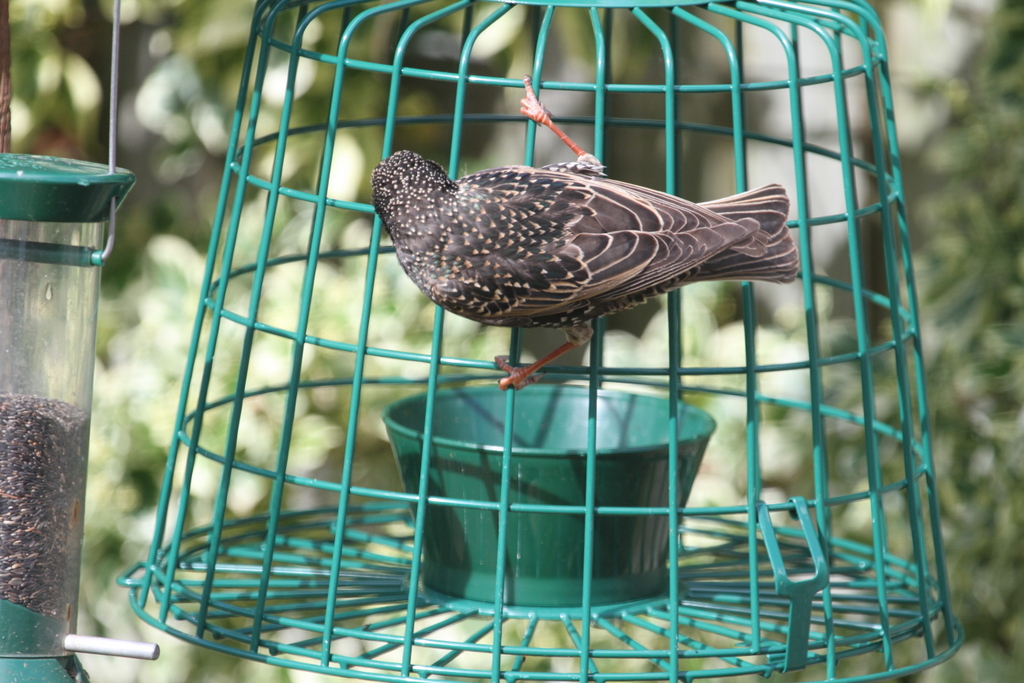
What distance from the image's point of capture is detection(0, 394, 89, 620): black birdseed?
1.78m

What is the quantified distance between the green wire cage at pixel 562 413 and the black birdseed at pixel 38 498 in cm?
16

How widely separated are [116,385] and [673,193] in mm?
2369

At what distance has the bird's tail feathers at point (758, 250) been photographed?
1.91 metres

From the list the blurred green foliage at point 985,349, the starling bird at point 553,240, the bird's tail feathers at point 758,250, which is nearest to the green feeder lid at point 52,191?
the starling bird at point 553,240

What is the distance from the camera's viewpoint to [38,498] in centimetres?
182

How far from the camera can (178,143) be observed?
3961 millimetres

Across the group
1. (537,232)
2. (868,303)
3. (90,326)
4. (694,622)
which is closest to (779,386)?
(868,303)

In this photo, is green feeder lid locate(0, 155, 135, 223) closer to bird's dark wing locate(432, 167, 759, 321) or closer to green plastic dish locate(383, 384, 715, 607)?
bird's dark wing locate(432, 167, 759, 321)

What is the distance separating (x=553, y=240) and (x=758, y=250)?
1.14 ft

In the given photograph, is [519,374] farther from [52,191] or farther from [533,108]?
[52,191]

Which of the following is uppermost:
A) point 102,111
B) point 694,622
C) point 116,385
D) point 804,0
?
point 102,111

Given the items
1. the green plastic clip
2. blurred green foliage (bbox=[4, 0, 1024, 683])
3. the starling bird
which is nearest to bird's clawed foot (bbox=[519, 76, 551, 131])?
the starling bird

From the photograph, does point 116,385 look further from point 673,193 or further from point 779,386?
point 673,193

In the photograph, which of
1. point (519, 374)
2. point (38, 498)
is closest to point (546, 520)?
point (519, 374)
